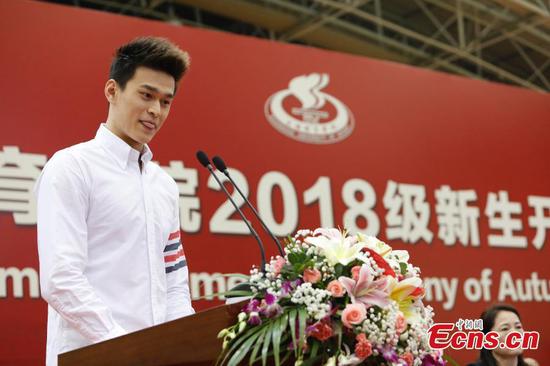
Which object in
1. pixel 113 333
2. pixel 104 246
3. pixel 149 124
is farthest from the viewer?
pixel 149 124

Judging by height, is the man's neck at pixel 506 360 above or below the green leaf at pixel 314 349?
below

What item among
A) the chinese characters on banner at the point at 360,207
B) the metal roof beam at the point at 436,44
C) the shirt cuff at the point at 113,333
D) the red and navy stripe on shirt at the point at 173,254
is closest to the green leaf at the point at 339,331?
the shirt cuff at the point at 113,333

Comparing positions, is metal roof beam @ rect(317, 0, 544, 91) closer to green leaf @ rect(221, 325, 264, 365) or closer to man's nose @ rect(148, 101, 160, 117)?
man's nose @ rect(148, 101, 160, 117)

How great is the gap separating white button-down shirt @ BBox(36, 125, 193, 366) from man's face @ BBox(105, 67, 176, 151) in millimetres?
33

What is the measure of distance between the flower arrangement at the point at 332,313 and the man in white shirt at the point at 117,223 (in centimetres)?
33

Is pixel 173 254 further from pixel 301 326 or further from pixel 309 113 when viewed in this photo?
pixel 309 113

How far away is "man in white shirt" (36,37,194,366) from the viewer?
1.49 metres

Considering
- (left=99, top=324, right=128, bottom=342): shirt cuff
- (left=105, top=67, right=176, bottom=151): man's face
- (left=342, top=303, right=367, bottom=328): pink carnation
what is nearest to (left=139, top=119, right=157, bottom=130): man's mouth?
(left=105, top=67, right=176, bottom=151): man's face

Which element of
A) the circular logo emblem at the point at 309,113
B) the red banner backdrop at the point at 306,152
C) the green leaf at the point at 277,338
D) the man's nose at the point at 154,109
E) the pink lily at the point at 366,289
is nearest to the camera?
the green leaf at the point at 277,338

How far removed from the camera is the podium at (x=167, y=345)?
122cm

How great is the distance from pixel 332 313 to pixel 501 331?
2.42 meters

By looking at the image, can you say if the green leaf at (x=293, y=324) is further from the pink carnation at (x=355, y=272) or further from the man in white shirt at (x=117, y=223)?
the man in white shirt at (x=117, y=223)

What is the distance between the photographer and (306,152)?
Answer: 4340mm

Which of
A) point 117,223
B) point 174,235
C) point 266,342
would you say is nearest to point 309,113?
point 174,235
